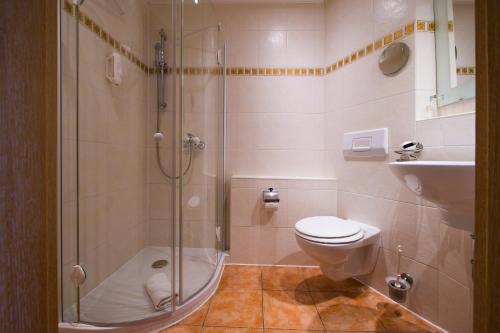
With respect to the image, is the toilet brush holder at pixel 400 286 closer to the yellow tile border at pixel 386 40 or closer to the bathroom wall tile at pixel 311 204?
the bathroom wall tile at pixel 311 204

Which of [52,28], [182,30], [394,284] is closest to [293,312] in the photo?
[394,284]

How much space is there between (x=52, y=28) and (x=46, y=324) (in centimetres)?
55

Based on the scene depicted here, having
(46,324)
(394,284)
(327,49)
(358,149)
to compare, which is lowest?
(394,284)

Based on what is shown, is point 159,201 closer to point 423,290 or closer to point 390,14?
point 423,290

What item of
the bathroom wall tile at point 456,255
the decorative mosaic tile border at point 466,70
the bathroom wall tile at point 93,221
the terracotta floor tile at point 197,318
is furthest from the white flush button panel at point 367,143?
the bathroom wall tile at point 93,221

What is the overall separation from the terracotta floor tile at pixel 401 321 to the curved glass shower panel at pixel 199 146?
109 cm

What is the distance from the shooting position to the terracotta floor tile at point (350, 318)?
1.09 metres

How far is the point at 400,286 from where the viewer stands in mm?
1152

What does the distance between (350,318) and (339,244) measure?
1.38ft

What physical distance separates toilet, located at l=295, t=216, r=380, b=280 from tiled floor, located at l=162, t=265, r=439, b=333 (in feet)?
0.53

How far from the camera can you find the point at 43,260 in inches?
14.6

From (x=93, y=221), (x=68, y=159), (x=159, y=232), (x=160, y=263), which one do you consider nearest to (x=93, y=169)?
(x=68, y=159)

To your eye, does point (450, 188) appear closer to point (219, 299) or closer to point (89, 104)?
point (219, 299)

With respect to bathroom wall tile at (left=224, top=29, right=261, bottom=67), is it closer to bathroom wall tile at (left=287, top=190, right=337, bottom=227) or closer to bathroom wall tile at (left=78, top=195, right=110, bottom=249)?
bathroom wall tile at (left=287, top=190, right=337, bottom=227)
